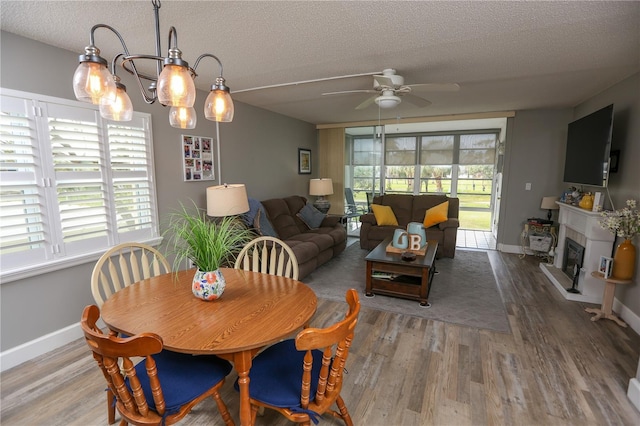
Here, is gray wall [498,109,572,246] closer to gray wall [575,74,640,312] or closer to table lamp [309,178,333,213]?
gray wall [575,74,640,312]

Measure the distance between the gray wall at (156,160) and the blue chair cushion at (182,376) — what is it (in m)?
1.56

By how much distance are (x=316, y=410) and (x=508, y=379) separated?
5.03ft

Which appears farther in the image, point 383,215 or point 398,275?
point 383,215

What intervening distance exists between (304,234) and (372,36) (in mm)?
2938

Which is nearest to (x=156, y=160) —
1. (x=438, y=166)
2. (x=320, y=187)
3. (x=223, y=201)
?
(x=223, y=201)

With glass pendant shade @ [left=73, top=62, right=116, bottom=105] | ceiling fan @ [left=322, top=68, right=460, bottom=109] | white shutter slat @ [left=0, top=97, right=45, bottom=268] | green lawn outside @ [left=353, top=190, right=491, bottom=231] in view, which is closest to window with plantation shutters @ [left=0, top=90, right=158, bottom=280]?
white shutter slat @ [left=0, top=97, right=45, bottom=268]

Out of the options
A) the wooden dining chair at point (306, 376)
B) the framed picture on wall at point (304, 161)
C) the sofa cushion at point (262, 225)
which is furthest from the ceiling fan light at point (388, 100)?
the framed picture on wall at point (304, 161)

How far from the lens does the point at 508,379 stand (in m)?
2.07

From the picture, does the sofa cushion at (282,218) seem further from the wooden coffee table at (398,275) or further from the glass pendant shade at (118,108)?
the glass pendant shade at (118,108)

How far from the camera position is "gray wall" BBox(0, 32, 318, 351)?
222 cm

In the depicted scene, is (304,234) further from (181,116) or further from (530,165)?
(530,165)

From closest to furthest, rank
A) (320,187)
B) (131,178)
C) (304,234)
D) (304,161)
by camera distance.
Answer: (131,178) < (304,234) < (320,187) < (304,161)

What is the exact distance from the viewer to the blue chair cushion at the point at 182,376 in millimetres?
1302

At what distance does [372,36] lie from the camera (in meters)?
2.19
